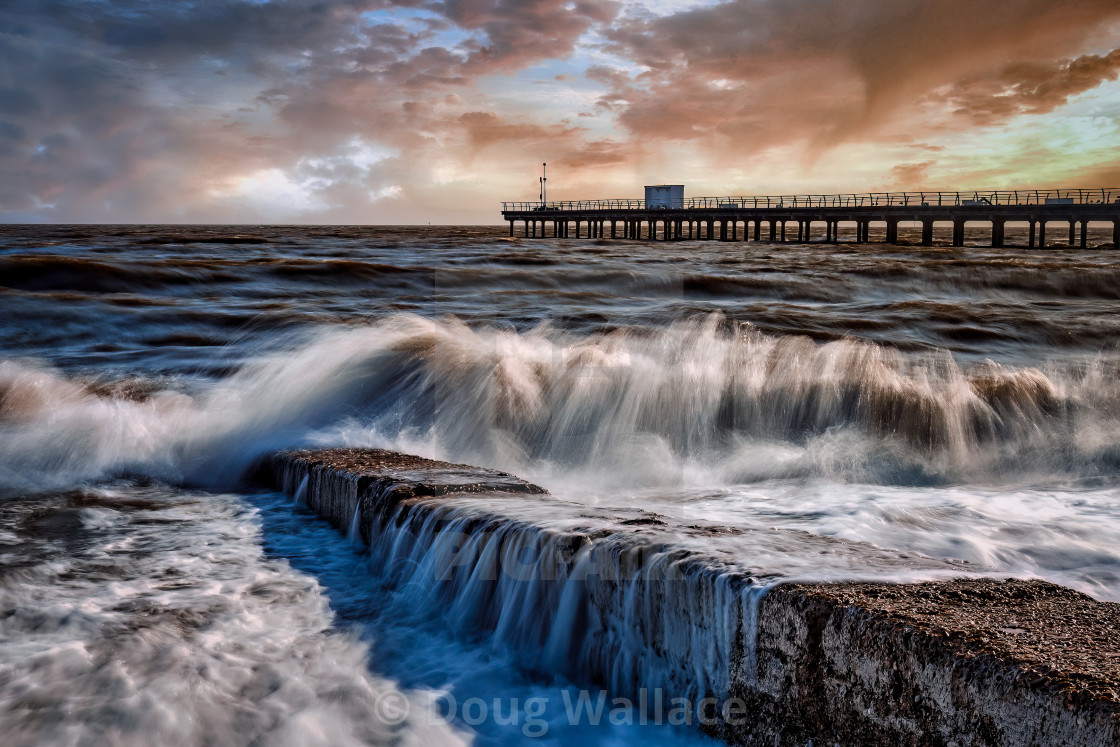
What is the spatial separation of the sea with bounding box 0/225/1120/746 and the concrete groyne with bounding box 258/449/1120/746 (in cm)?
16

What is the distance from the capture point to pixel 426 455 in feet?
22.4

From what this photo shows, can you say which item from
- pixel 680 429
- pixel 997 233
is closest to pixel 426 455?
pixel 680 429

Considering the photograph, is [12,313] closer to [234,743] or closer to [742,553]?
[234,743]

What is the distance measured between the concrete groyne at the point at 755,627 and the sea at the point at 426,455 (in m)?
0.16

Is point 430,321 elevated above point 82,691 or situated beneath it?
elevated above

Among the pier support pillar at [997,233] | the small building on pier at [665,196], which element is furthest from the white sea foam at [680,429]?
the small building on pier at [665,196]

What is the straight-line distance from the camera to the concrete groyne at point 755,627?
6.55 ft

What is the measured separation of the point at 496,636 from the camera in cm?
351

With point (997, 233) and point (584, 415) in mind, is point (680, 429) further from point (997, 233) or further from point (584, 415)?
point (997, 233)

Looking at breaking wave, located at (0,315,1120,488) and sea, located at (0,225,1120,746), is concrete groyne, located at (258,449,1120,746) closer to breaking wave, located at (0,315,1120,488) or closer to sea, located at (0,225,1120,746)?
sea, located at (0,225,1120,746)

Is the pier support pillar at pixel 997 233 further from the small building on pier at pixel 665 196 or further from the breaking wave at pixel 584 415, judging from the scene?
the breaking wave at pixel 584 415

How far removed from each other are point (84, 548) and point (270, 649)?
5.83 feet

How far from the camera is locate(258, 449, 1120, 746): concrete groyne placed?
78.6 inches

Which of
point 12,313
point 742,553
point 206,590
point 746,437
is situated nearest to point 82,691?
point 206,590
